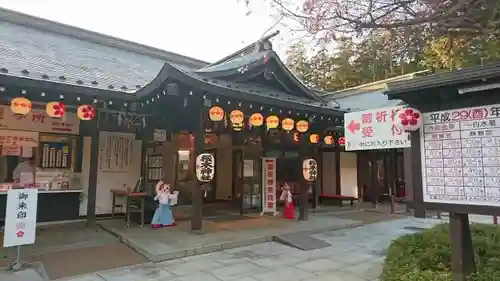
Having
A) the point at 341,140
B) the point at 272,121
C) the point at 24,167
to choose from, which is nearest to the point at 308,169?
the point at 272,121

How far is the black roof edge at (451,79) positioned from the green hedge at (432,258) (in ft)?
7.55

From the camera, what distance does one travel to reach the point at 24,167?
841 centimetres

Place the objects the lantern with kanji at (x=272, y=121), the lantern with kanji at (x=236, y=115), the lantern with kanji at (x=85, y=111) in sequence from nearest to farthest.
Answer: the lantern with kanji at (x=85, y=111) < the lantern with kanji at (x=236, y=115) < the lantern with kanji at (x=272, y=121)

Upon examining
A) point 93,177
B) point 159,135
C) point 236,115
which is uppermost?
point 236,115

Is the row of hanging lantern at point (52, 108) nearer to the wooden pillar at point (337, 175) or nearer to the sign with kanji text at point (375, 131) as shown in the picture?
the sign with kanji text at point (375, 131)

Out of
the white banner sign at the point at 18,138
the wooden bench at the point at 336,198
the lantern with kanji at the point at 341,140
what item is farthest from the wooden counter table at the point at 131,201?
the wooden bench at the point at 336,198

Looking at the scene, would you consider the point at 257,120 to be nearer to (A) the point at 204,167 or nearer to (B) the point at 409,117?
(A) the point at 204,167

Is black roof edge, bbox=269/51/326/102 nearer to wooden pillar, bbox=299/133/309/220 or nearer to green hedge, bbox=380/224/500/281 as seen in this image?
wooden pillar, bbox=299/133/309/220

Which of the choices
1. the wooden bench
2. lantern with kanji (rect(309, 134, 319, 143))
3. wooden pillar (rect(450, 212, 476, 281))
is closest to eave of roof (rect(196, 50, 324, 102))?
lantern with kanji (rect(309, 134, 319, 143))

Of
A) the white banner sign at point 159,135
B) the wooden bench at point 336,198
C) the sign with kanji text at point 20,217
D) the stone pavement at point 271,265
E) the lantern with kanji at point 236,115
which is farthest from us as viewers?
the wooden bench at point 336,198

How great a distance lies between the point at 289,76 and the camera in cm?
1194

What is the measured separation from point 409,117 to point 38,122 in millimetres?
8414

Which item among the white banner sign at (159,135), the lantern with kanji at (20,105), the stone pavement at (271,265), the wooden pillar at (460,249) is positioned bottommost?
the stone pavement at (271,265)

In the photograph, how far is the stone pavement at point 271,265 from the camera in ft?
17.5
